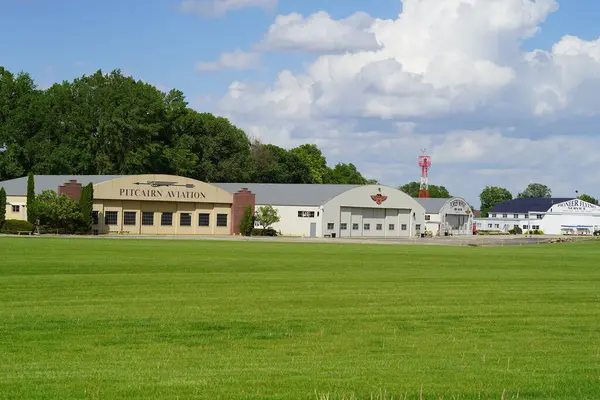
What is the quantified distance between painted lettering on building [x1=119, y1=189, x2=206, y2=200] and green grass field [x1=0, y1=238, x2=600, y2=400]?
58252 mm

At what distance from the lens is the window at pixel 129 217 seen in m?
94.2

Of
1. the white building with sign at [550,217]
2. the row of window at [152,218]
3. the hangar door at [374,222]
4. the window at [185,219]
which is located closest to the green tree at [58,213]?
the row of window at [152,218]

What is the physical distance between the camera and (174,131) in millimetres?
131750

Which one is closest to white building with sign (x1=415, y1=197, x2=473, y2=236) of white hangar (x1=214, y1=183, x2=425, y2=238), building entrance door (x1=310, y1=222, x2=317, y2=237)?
white hangar (x1=214, y1=183, x2=425, y2=238)

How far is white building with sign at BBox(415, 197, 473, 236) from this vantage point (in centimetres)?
13588

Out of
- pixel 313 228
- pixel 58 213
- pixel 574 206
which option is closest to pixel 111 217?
pixel 58 213

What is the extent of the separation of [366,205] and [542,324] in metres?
89.2

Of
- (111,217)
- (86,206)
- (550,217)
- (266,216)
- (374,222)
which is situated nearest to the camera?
(86,206)

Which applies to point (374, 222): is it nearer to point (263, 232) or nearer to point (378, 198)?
point (378, 198)

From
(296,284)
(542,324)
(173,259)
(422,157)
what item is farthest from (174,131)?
(542,324)

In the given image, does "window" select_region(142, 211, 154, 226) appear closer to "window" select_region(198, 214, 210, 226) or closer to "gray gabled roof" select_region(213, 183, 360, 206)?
"window" select_region(198, 214, 210, 226)

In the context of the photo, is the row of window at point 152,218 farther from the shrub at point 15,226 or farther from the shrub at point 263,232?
the shrub at point 15,226

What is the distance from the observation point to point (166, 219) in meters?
97.1

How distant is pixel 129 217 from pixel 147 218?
2115 millimetres
